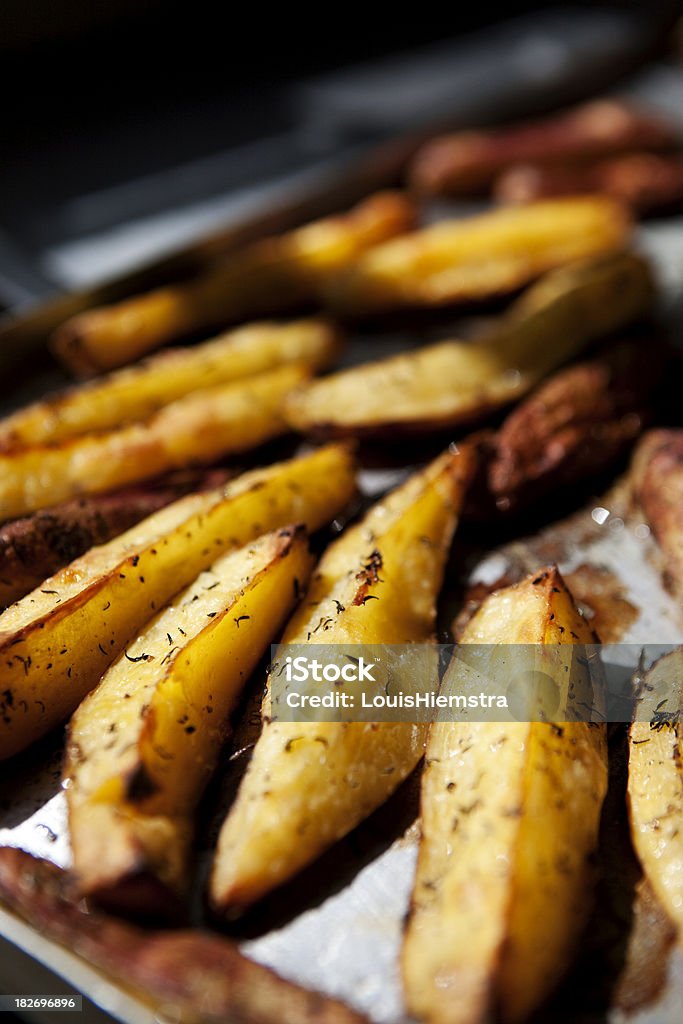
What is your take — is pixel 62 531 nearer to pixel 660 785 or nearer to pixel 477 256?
pixel 660 785

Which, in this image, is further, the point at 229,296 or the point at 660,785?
the point at 229,296

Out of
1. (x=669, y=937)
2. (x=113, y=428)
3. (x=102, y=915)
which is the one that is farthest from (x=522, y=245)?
(x=102, y=915)

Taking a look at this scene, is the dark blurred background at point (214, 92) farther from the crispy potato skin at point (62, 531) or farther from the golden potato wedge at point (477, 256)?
the crispy potato skin at point (62, 531)

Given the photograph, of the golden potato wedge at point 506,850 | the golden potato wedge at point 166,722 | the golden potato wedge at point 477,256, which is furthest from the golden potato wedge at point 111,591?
the golden potato wedge at point 477,256

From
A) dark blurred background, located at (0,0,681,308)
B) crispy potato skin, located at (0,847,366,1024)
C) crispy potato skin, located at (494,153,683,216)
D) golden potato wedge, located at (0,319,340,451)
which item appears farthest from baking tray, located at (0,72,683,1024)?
dark blurred background, located at (0,0,681,308)

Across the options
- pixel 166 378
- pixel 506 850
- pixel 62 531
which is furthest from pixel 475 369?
pixel 506 850
